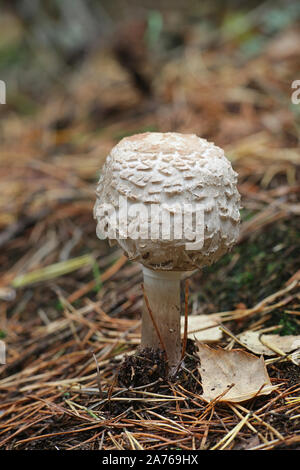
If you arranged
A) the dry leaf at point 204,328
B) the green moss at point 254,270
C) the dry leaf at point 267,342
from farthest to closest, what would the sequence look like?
the green moss at point 254,270 < the dry leaf at point 204,328 < the dry leaf at point 267,342

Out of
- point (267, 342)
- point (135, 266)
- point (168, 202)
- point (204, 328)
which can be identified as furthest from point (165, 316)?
point (135, 266)

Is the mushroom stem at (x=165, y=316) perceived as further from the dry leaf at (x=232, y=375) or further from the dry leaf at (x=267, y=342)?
the dry leaf at (x=267, y=342)

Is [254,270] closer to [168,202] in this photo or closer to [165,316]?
[165,316]

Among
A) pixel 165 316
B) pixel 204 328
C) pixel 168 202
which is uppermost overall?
pixel 168 202

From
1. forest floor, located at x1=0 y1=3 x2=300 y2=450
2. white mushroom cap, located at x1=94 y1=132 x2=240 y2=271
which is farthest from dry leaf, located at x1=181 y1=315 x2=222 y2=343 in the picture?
white mushroom cap, located at x1=94 y1=132 x2=240 y2=271

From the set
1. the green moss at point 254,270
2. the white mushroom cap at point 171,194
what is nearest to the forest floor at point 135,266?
the green moss at point 254,270

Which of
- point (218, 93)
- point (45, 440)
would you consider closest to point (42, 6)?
point (218, 93)
